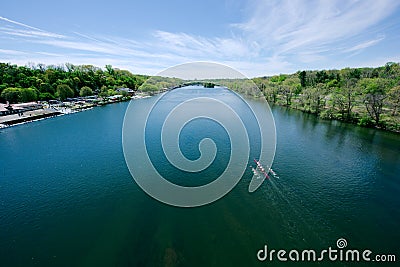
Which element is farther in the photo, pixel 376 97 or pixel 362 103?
pixel 362 103

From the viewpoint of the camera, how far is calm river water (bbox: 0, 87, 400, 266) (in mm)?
7562

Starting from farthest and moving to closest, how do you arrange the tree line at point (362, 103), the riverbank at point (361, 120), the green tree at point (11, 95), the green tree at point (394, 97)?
the green tree at point (11, 95) → the tree line at point (362, 103) → the riverbank at point (361, 120) → the green tree at point (394, 97)

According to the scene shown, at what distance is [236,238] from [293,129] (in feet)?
61.4

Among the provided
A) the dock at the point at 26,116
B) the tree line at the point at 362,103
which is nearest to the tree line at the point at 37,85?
the dock at the point at 26,116

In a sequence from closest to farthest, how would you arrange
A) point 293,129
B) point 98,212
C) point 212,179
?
point 98,212, point 212,179, point 293,129

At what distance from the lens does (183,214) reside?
9.58 m

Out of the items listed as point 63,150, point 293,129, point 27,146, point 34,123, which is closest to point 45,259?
point 63,150

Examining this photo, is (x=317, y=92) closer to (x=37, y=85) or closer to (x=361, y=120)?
(x=361, y=120)

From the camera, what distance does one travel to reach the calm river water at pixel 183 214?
24.8ft

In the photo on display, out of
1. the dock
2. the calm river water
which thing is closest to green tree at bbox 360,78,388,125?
the calm river water

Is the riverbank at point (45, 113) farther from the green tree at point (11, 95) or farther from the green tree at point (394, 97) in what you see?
the green tree at point (394, 97)

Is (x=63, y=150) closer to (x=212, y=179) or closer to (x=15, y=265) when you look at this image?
(x=15, y=265)

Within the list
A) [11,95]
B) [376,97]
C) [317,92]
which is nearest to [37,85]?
[11,95]

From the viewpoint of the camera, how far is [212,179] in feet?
41.0
